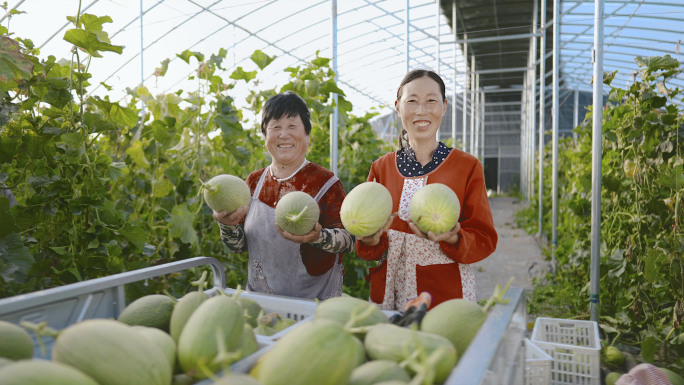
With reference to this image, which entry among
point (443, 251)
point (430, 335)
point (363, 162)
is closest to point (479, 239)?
point (443, 251)

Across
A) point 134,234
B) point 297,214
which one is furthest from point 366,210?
point 134,234

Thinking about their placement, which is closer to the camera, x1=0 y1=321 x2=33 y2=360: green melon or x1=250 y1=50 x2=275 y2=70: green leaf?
x1=0 y1=321 x2=33 y2=360: green melon

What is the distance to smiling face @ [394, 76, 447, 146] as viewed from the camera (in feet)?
6.81

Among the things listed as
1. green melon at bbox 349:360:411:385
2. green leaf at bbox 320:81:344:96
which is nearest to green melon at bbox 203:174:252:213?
green melon at bbox 349:360:411:385

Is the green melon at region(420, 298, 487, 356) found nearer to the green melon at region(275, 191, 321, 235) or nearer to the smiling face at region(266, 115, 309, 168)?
the green melon at region(275, 191, 321, 235)

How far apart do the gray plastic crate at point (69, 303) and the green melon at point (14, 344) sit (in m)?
0.10

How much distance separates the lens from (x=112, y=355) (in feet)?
2.83

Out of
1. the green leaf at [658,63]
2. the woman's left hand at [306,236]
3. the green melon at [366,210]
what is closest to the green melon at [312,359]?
the green melon at [366,210]

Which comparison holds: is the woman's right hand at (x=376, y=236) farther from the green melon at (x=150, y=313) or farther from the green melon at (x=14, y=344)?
the green melon at (x=14, y=344)

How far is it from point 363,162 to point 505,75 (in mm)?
17370

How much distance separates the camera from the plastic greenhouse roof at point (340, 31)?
8.49m

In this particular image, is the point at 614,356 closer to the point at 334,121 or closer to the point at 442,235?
the point at 442,235

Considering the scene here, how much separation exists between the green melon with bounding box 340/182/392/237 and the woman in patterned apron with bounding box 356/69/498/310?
0.24 metres

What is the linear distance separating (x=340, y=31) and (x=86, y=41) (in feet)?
46.1
